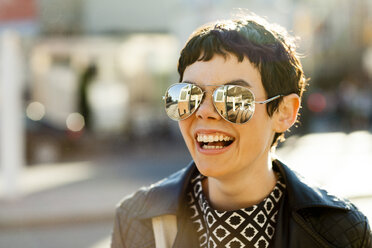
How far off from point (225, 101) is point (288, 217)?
48 centimetres

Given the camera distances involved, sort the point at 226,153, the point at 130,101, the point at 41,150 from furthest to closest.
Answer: the point at 130,101 → the point at 41,150 → the point at 226,153

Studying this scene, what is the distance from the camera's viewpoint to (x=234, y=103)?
1815 mm

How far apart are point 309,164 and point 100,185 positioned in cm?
421

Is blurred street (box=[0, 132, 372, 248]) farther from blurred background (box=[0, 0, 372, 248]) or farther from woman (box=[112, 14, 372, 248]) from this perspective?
woman (box=[112, 14, 372, 248])

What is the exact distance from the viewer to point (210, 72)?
→ 185cm

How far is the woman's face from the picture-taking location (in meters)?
1.84

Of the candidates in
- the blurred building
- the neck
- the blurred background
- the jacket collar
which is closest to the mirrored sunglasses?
the neck

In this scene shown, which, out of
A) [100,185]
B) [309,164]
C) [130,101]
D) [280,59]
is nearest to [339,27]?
[130,101]

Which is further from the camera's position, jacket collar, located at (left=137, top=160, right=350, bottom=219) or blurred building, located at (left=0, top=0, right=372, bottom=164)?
blurred building, located at (left=0, top=0, right=372, bottom=164)

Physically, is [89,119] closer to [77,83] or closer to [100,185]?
[77,83]

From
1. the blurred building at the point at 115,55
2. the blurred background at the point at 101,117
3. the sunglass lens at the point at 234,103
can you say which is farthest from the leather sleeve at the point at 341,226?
the blurred building at the point at 115,55

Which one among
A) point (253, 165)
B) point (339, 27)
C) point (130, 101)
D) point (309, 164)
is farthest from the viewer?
point (339, 27)

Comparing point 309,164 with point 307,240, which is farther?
point 309,164

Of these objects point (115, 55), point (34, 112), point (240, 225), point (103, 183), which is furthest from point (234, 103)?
point (115, 55)
